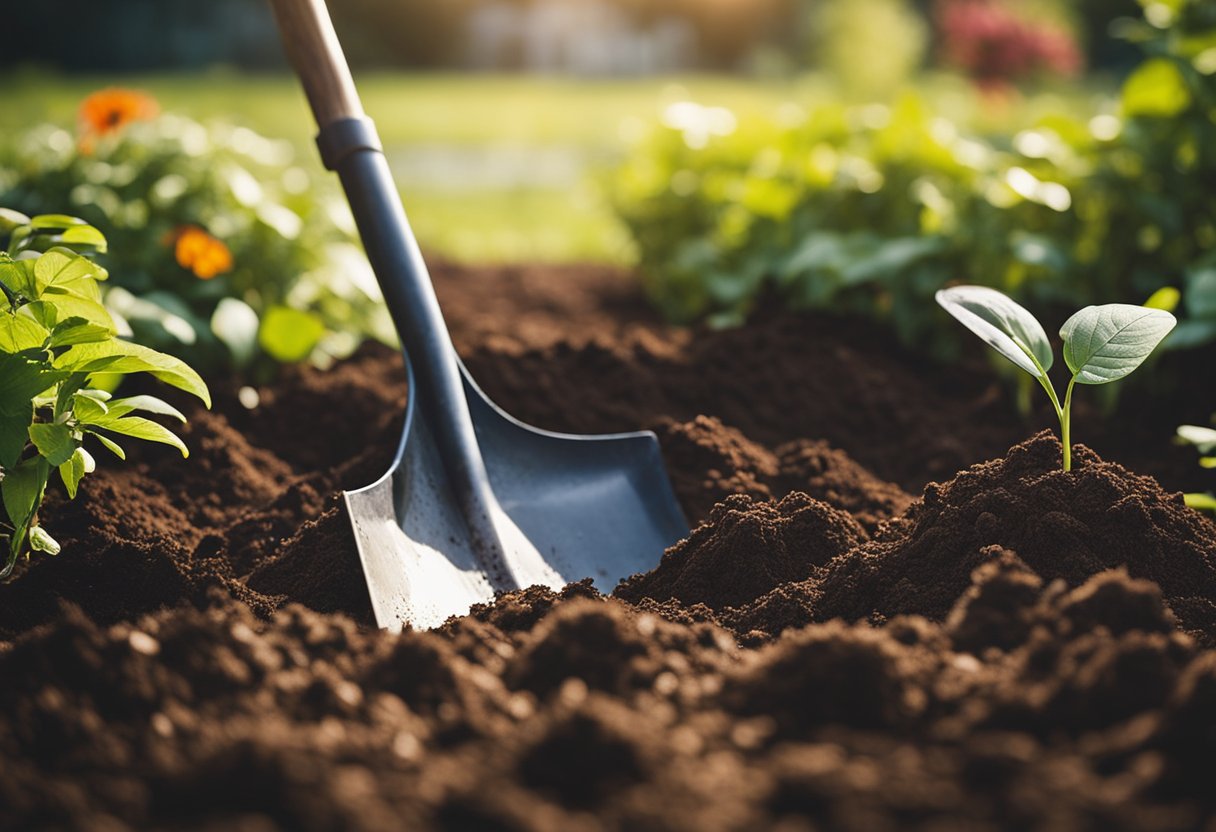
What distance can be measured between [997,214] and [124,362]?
2.26 metres

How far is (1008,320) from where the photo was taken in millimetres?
1758

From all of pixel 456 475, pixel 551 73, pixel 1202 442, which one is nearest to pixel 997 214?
pixel 1202 442

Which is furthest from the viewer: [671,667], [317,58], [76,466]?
[317,58]

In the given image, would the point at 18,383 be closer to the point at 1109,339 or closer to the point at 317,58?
the point at 317,58

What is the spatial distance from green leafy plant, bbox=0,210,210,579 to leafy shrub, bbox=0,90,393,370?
2.42 ft

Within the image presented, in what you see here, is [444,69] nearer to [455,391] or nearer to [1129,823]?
[455,391]

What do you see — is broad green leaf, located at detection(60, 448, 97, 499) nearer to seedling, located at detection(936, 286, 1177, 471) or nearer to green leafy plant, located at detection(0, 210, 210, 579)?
green leafy plant, located at detection(0, 210, 210, 579)

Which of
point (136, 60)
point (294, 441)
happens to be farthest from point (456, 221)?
point (136, 60)

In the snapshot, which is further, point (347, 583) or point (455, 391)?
point (455, 391)

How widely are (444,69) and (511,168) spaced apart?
44.1ft

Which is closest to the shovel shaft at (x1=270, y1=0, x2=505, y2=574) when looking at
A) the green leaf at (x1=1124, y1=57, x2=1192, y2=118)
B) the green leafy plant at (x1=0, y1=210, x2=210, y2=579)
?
the green leafy plant at (x1=0, y1=210, x2=210, y2=579)

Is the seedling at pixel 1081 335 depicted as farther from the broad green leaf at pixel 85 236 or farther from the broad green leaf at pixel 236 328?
the broad green leaf at pixel 236 328

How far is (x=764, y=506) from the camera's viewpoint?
191 centimetres

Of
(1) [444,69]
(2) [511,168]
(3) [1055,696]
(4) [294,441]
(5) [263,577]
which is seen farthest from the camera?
(1) [444,69]
